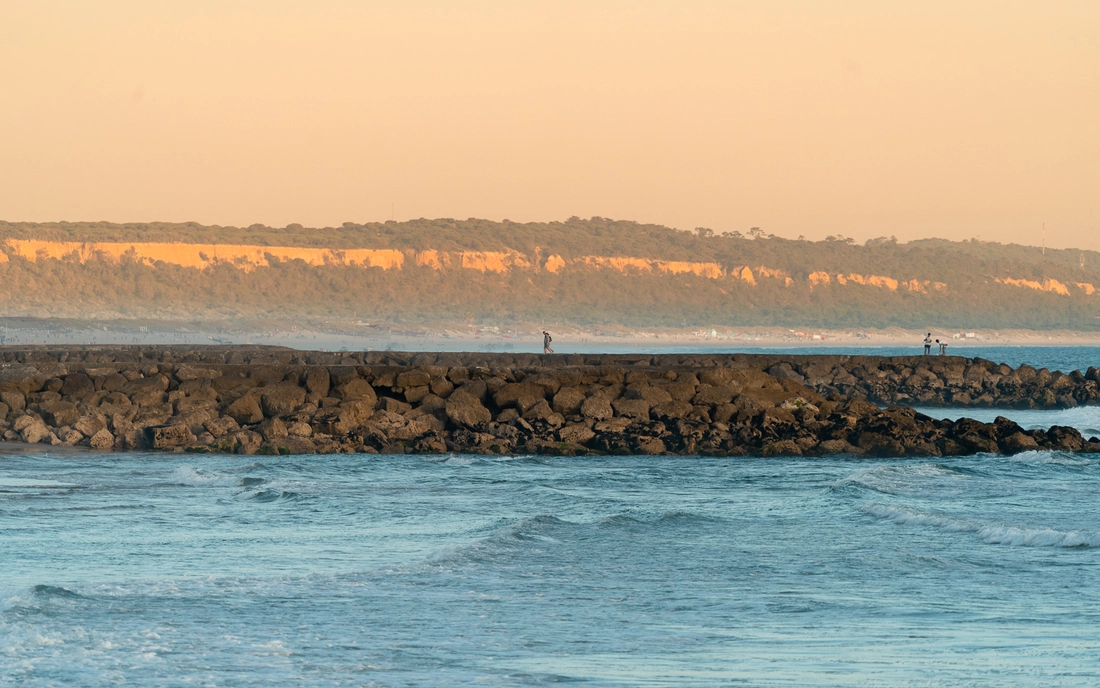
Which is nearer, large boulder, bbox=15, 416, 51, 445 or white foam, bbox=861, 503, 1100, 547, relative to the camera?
white foam, bbox=861, 503, 1100, 547

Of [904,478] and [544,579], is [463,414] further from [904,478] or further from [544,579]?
[544,579]

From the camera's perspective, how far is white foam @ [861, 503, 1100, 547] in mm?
11891

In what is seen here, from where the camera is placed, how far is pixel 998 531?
12.3 m

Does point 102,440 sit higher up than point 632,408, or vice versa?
point 632,408

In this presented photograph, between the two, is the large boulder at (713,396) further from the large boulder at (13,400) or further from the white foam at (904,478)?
the large boulder at (13,400)

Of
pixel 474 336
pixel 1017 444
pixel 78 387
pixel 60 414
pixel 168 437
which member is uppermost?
pixel 1017 444

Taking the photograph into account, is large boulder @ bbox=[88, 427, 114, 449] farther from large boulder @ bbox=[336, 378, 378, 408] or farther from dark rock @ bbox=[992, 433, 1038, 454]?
dark rock @ bbox=[992, 433, 1038, 454]

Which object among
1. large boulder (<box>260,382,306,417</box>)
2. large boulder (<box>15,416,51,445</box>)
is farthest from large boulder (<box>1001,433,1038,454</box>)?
large boulder (<box>15,416,51,445</box>)

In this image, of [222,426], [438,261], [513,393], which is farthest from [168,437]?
[438,261]

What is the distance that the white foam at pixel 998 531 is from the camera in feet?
39.0

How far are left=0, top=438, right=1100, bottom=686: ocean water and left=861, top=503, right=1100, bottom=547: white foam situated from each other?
0.11ft

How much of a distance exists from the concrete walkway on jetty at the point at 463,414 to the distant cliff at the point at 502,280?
10170cm

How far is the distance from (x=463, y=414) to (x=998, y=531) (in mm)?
10377

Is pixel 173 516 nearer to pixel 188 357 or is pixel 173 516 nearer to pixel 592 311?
pixel 188 357
